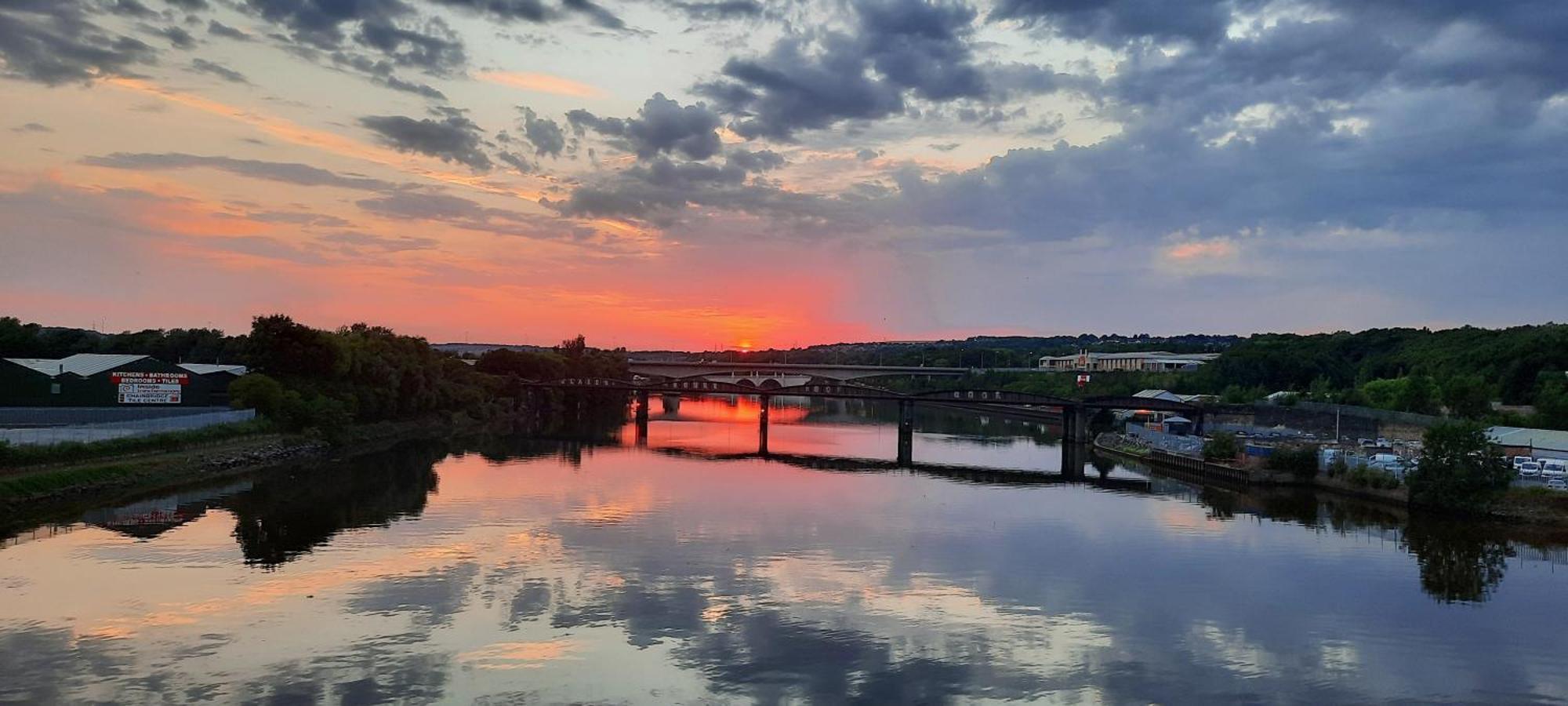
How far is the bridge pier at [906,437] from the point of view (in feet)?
211

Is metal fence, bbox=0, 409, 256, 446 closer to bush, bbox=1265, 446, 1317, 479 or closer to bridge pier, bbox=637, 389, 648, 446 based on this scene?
bridge pier, bbox=637, 389, 648, 446

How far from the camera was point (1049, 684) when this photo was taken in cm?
1933

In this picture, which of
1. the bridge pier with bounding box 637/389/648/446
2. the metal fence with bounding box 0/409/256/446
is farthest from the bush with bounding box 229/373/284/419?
the bridge pier with bounding box 637/389/648/446

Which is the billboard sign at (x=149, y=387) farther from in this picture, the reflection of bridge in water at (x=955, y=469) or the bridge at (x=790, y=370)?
the bridge at (x=790, y=370)

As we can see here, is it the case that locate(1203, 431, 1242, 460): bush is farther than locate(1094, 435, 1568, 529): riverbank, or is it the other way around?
locate(1203, 431, 1242, 460): bush

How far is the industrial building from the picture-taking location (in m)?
152

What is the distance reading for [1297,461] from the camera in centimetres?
5069

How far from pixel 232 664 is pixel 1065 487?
1563 inches

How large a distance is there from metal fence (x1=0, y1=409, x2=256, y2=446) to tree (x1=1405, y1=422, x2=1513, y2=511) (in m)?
51.1

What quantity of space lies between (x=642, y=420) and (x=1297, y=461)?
189ft

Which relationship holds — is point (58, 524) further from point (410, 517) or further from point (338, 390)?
point (338, 390)

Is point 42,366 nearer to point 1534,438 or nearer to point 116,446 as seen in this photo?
point 116,446

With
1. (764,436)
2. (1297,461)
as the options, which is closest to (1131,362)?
(764,436)

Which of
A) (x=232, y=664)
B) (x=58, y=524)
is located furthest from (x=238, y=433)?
(x=232, y=664)
